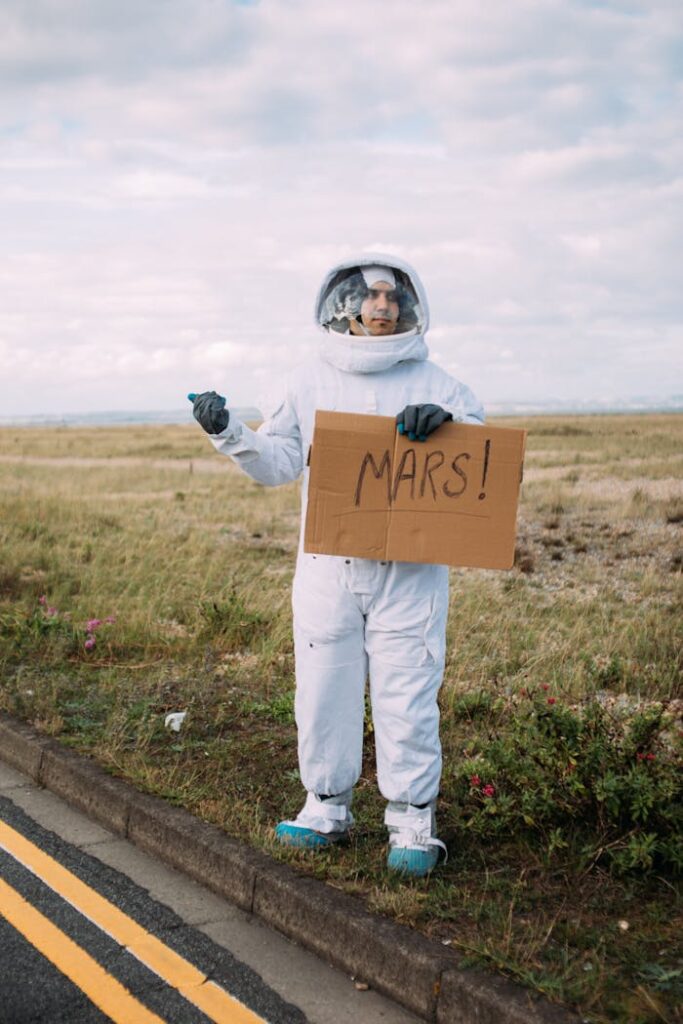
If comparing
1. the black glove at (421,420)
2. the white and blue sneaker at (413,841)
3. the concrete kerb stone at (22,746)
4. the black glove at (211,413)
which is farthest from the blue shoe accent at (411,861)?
the concrete kerb stone at (22,746)

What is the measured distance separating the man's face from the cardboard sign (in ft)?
1.18

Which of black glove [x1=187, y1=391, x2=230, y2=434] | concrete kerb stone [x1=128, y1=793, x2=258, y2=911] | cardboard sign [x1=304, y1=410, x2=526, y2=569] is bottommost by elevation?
concrete kerb stone [x1=128, y1=793, x2=258, y2=911]

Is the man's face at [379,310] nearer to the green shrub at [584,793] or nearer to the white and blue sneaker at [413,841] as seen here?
the green shrub at [584,793]

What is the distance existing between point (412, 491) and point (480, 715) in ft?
7.25

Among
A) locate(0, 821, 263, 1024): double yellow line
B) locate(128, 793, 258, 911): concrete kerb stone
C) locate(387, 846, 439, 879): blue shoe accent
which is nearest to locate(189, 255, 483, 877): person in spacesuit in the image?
locate(387, 846, 439, 879): blue shoe accent

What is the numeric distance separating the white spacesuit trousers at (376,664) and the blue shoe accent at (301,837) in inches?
7.3

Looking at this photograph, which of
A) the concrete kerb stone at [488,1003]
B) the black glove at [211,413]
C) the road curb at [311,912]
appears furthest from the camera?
the black glove at [211,413]

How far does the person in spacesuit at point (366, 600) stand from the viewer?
3.68m

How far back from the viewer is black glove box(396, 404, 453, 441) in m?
3.60

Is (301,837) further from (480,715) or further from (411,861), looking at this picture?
(480,715)

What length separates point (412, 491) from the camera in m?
3.74

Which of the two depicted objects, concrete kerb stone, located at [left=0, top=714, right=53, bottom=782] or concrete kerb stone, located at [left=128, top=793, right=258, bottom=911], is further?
concrete kerb stone, located at [left=0, top=714, right=53, bottom=782]

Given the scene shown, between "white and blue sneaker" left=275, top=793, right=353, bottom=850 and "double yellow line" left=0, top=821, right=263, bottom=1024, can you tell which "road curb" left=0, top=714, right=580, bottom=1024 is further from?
"double yellow line" left=0, top=821, right=263, bottom=1024

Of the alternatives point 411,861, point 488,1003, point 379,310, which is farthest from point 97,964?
point 379,310
